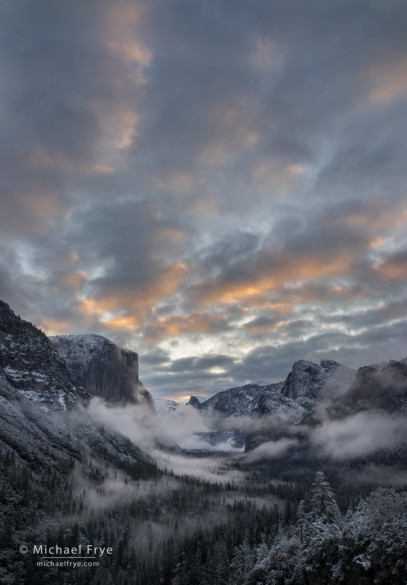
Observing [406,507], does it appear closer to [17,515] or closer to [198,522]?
[17,515]

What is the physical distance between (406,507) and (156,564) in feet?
467

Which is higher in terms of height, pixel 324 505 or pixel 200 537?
pixel 324 505

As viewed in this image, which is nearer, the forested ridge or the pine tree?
the forested ridge

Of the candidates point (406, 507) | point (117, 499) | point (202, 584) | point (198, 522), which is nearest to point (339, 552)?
point (406, 507)

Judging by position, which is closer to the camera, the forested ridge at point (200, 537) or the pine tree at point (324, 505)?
the forested ridge at point (200, 537)

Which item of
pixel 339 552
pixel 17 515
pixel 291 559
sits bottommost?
pixel 17 515

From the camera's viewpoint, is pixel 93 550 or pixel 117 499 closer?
pixel 93 550

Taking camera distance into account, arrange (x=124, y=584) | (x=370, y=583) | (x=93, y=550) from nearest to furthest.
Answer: (x=370, y=583), (x=124, y=584), (x=93, y=550)

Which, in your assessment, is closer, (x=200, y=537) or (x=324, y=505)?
(x=324, y=505)

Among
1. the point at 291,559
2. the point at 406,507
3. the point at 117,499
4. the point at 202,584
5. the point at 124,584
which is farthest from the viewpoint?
the point at 117,499

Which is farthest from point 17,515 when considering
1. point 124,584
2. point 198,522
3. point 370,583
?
point 370,583

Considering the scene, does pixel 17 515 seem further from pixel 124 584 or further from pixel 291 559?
pixel 291 559

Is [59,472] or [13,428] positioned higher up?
[13,428]

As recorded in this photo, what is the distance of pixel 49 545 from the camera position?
4742 inches
